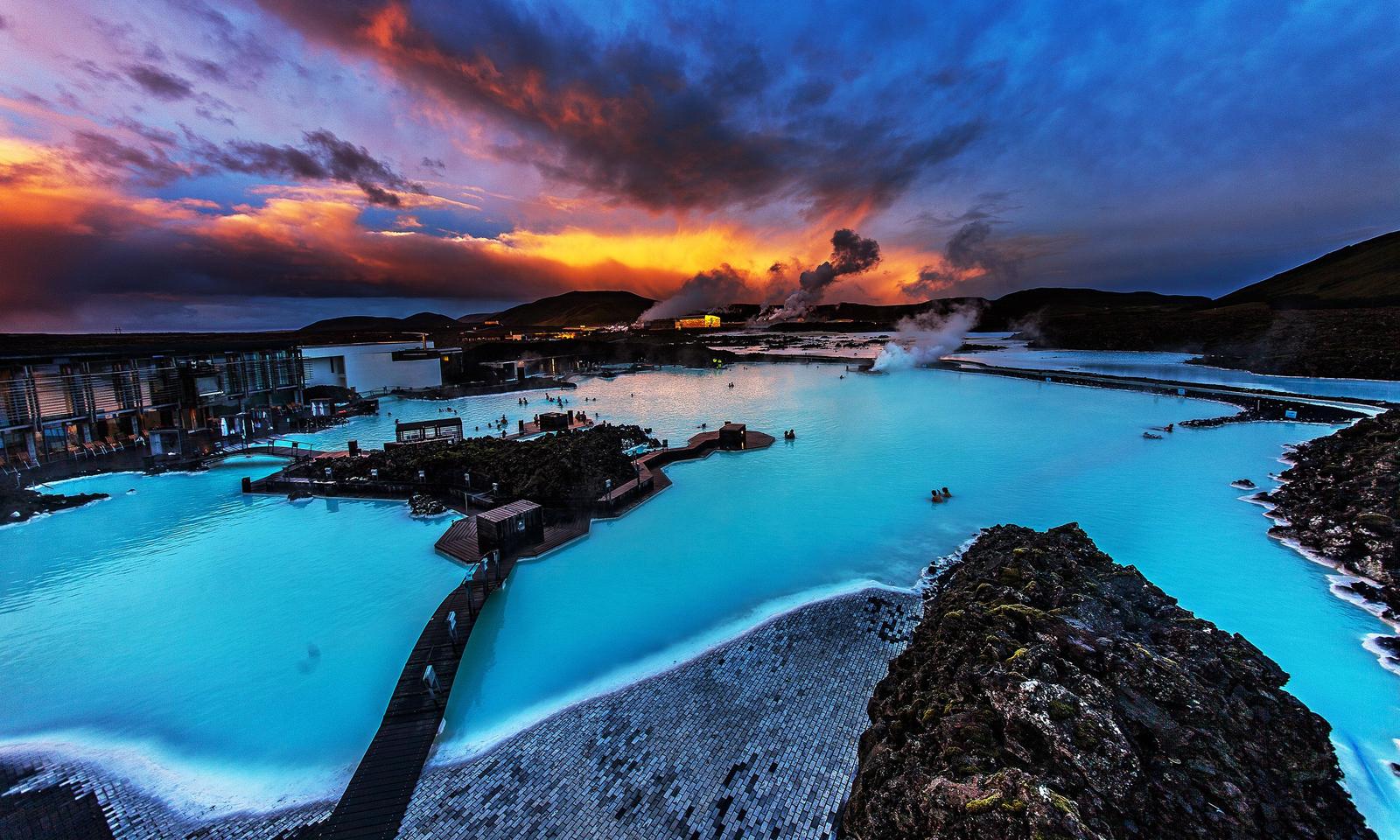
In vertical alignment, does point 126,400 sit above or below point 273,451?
above

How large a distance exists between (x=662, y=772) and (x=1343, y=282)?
140 m

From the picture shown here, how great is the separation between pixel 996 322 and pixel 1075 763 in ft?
440

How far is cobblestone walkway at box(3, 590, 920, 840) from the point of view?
591 cm

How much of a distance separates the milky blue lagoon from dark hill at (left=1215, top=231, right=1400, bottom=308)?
84979mm

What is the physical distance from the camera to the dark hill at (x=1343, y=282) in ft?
240

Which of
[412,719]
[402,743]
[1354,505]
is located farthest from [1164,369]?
[402,743]

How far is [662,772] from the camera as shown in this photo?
21.7ft

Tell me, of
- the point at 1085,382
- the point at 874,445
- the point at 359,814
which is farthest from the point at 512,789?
the point at 1085,382

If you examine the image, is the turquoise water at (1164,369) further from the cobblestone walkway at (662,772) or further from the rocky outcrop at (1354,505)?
the cobblestone walkway at (662,772)

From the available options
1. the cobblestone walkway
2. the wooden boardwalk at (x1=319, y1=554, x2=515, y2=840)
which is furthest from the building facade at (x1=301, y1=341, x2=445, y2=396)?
the cobblestone walkway

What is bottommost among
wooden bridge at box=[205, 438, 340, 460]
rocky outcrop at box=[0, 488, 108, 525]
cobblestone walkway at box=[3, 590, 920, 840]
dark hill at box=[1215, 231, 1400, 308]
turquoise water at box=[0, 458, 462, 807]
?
turquoise water at box=[0, 458, 462, 807]

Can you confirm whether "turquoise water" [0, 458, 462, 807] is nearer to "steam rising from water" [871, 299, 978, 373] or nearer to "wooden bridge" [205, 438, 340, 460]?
"wooden bridge" [205, 438, 340, 460]

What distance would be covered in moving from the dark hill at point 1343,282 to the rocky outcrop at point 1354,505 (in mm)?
79370

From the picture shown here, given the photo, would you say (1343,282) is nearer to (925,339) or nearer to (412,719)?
(925,339)
